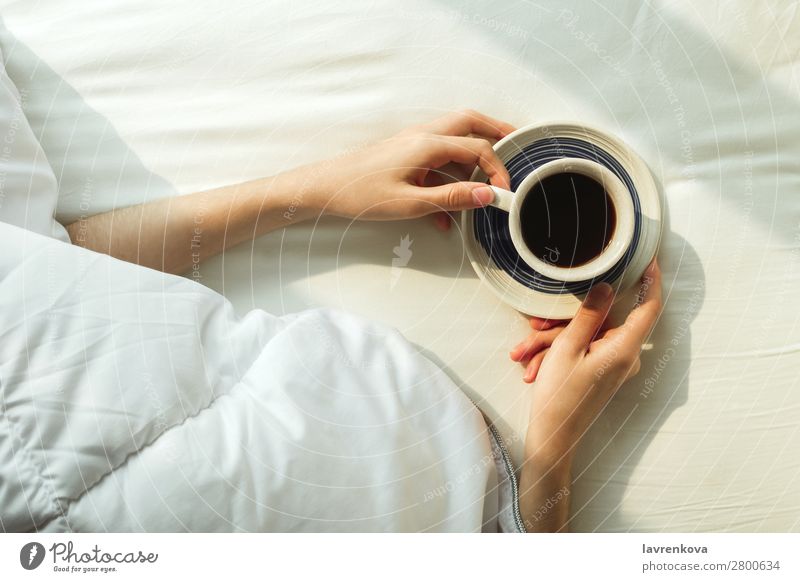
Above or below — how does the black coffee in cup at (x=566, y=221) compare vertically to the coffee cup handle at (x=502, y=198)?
below

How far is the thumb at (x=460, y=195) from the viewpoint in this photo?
0.36m

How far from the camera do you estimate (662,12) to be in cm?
42

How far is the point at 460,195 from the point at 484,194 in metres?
0.02

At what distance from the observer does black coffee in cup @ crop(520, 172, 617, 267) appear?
1.20ft

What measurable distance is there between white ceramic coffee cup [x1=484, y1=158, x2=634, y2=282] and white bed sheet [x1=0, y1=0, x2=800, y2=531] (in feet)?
0.24

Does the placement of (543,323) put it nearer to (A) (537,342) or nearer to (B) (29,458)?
(A) (537,342)

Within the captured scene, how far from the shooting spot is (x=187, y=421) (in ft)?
1.08

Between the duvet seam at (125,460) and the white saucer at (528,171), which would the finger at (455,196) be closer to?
the white saucer at (528,171)
